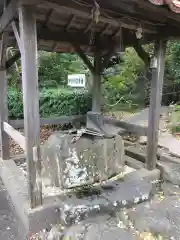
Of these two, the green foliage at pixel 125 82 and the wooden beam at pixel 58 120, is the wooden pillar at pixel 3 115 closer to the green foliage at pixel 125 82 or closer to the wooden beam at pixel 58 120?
the wooden beam at pixel 58 120

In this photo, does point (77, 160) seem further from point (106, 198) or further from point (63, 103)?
point (63, 103)

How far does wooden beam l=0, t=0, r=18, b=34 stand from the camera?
2312mm

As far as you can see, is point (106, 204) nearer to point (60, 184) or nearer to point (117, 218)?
point (117, 218)

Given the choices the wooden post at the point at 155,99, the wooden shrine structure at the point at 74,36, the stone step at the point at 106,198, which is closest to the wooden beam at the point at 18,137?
the wooden shrine structure at the point at 74,36

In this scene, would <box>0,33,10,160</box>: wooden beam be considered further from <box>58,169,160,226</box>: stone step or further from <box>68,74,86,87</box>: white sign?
<box>68,74,86,87</box>: white sign

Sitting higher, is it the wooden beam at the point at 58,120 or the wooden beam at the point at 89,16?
the wooden beam at the point at 89,16

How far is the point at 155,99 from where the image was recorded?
3428 mm

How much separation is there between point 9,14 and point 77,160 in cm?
198

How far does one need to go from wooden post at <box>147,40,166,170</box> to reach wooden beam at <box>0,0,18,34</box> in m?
2.05

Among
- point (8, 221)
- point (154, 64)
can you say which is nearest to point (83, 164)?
point (8, 221)

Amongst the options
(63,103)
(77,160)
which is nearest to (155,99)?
(77,160)

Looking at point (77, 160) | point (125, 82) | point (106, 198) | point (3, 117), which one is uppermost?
point (125, 82)

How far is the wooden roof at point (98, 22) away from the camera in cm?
244

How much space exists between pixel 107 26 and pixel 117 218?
317 cm
